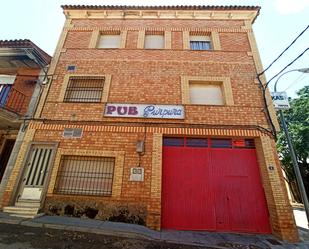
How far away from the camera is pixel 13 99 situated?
7887 millimetres

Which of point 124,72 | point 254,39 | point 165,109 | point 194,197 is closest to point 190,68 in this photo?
point 165,109

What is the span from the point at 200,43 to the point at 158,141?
557cm

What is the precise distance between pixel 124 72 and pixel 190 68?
289 cm

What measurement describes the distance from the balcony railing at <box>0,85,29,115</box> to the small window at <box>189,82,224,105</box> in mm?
7031

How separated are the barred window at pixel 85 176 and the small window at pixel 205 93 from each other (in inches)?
161

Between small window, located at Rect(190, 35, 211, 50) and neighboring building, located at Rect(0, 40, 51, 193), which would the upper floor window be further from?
neighboring building, located at Rect(0, 40, 51, 193)

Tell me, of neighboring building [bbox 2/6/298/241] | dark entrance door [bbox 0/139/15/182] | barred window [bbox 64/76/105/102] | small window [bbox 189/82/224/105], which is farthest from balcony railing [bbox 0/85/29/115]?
small window [bbox 189/82/224/105]

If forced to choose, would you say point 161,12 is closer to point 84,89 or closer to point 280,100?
point 84,89

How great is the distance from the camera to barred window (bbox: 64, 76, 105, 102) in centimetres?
753

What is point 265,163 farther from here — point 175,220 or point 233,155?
point 175,220

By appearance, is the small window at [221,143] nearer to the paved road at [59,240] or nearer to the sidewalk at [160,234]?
the sidewalk at [160,234]

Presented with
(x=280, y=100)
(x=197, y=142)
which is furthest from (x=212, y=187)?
(x=280, y=100)

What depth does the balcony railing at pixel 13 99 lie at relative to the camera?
749cm

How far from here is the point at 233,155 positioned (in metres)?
6.48
